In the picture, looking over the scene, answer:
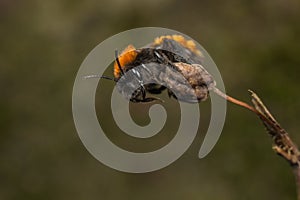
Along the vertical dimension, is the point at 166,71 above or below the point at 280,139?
above

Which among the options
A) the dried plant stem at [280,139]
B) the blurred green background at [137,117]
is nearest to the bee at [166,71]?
the dried plant stem at [280,139]

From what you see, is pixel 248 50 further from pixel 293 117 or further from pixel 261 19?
pixel 293 117

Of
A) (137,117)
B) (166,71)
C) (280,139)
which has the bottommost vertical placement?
(280,139)

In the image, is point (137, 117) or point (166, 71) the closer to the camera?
point (166, 71)

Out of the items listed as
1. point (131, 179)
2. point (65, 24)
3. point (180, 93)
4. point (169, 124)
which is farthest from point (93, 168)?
point (180, 93)

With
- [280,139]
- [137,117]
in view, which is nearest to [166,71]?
[280,139]

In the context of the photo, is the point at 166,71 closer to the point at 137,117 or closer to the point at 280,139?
the point at 280,139
